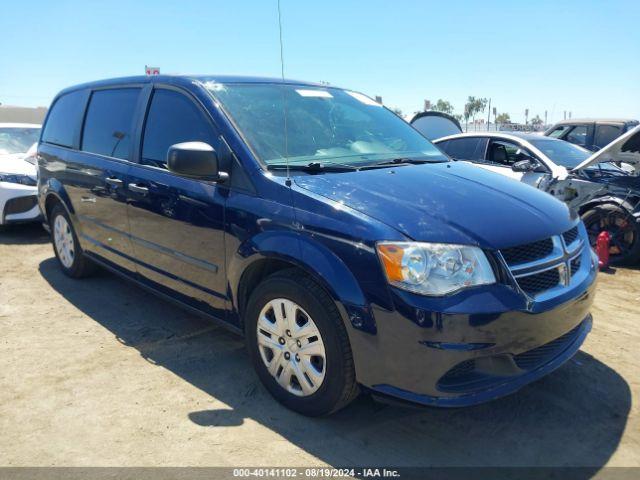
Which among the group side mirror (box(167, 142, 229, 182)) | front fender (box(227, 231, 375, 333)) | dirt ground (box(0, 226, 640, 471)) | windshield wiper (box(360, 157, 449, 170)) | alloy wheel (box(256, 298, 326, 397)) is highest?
side mirror (box(167, 142, 229, 182))

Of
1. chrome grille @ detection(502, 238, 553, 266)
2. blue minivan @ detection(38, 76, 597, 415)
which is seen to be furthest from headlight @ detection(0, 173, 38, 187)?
chrome grille @ detection(502, 238, 553, 266)

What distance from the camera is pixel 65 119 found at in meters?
5.12

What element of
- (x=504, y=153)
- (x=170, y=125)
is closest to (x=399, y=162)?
(x=170, y=125)

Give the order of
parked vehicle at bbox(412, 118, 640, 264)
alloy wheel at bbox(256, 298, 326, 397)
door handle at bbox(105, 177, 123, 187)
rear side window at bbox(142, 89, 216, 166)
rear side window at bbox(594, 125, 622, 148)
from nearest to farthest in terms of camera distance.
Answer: alloy wheel at bbox(256, 298, 326, 397) → rear side window at bbox(142, 89, 216, 166) → door handle at bbox(105, 177, 123, 187) → parked vehicle at bbox(412, 118, 640, 264) → rear side window at bbox(594, 125, 622, 148)

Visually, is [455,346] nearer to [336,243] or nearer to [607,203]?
[336,243]

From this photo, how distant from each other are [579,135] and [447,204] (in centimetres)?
981

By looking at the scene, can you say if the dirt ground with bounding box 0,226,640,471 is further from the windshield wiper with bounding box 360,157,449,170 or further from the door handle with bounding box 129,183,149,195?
the windshield wiper with bounding box 360,157,449,170

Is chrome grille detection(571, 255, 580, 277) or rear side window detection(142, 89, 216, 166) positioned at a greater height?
rear side window detection(142, 89, 216, 166)

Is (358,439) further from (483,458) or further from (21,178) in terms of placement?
(21,178)

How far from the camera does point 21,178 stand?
7.07 m

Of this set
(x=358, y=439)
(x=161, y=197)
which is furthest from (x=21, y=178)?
(x=358, y=439)

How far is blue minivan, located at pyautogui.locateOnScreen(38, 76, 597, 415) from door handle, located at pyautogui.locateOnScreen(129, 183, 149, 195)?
3cm

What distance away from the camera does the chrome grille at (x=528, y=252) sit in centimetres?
246

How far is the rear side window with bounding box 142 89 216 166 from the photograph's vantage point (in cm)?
335
